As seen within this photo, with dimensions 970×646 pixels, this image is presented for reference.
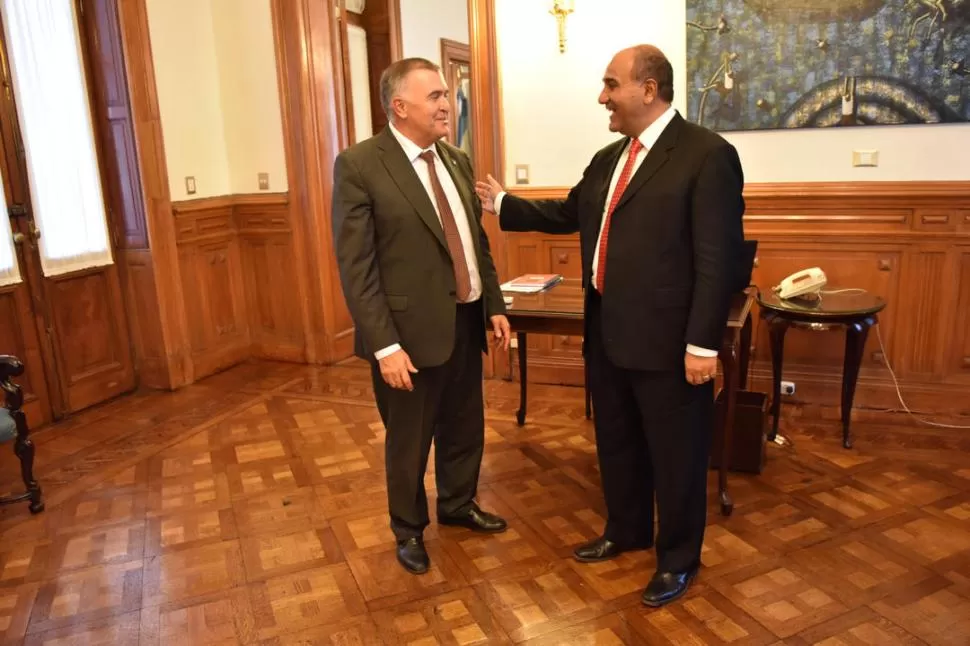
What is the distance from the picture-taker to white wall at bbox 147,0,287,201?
4.48 meters

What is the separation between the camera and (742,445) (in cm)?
304

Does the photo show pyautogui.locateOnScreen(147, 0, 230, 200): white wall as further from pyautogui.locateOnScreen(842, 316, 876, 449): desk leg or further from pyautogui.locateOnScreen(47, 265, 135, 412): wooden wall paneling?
pyautogui.locateOnScreen(842, 316, 876, 449): desk leg

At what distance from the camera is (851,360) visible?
3182mm

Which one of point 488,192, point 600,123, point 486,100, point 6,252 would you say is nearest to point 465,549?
point 488,192

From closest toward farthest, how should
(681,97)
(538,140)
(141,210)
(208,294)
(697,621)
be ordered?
(697,621), (681,97), (538,140), (141,210), (208,294)

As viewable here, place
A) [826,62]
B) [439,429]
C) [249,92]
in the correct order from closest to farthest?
1. [439,429]
2. [826,62]
3. [249,92]

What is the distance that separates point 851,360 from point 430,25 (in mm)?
4523

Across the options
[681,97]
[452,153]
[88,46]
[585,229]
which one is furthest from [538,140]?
[88,46]

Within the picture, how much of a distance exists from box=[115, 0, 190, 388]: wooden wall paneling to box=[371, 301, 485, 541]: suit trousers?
2.48 m

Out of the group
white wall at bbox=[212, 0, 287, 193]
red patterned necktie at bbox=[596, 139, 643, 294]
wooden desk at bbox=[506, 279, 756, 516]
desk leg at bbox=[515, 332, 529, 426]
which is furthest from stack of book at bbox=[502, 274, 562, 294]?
white wall at bbox=[212, 0, 287, 193]

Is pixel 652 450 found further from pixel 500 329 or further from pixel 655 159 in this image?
pixel 655 159

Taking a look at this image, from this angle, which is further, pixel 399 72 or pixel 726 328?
pixel 726 328

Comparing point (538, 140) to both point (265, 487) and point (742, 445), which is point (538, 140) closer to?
point (742, 445)

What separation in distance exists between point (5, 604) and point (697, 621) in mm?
2067
